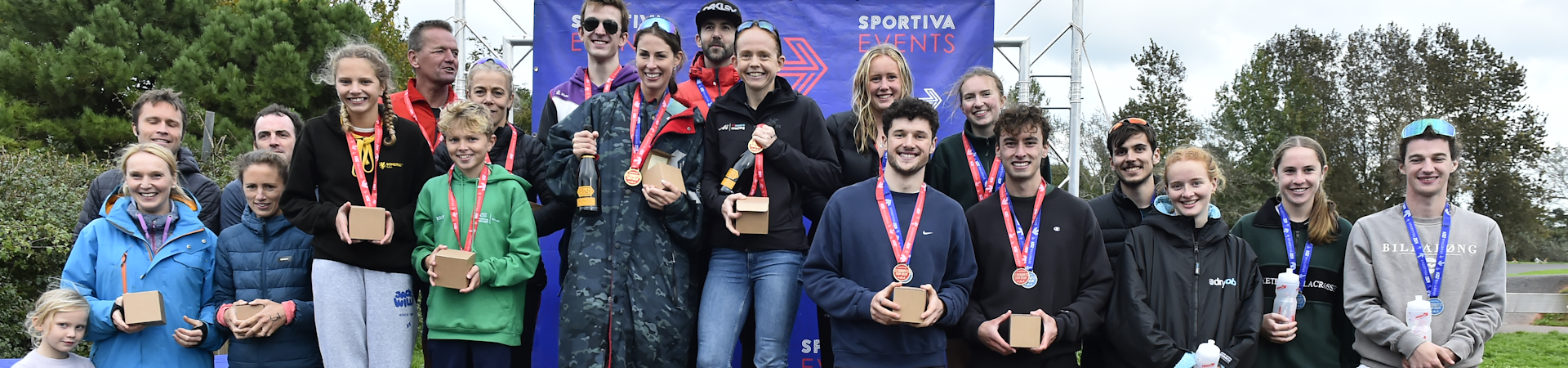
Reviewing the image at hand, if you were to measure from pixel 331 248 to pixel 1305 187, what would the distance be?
396cm

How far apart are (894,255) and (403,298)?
1981 millimetres

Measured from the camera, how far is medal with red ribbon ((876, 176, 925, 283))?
133 inches

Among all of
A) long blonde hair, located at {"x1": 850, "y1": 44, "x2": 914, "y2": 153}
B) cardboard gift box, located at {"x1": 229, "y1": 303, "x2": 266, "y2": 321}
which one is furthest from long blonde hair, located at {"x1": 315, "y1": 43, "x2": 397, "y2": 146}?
long blonde hair, located at {"x1": 850, "y1": 44, "x2": 914, "y2": 153}

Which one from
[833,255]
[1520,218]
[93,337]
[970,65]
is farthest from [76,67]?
[1520,218]

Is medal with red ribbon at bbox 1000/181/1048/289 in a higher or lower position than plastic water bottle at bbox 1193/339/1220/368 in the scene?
higher

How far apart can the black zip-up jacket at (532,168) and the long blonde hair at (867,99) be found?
1311mm

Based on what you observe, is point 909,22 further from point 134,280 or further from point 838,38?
point 134,280

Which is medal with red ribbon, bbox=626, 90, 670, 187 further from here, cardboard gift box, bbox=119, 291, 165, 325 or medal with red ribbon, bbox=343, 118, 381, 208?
cardboard gift box, bbox=119, 291, 165, 325

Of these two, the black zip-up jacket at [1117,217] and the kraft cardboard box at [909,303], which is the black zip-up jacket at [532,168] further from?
the black zip-up jacket at [1117,217]

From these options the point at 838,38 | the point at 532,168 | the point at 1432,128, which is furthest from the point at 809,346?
the point at 1432,128

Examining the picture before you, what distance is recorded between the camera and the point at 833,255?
3482 millimetres

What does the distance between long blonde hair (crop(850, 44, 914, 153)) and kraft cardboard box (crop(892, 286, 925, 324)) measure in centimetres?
112

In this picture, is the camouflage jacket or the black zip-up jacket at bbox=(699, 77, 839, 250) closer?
the camouflage jacket

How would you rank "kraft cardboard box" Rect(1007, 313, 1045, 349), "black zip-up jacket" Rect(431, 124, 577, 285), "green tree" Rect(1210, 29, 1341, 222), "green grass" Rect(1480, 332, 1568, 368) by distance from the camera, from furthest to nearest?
"green tree" Rect(1210, 29, 1341, 222)
"green grass" Rect(1480, 332, 1568, 368)
"black zip-up jacket" Rect(431, 124, 577, 285)
"kraft cardboard box" Rect(1007, 313, 1045, 349)
